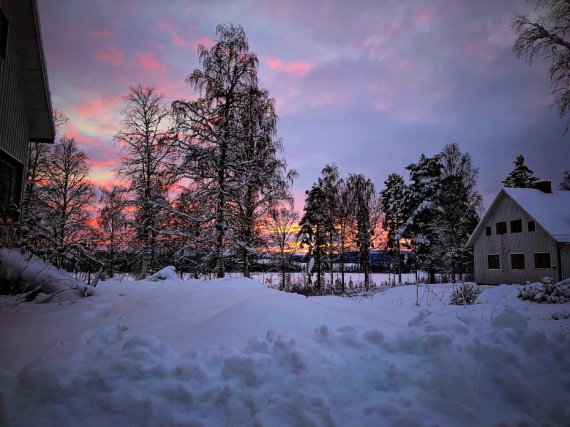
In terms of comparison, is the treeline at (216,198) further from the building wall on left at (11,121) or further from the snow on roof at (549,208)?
the snow on roof at (549,208)

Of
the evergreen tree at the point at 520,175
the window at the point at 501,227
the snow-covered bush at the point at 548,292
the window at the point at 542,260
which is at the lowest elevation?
the snow-covered bush at the point at 548,292

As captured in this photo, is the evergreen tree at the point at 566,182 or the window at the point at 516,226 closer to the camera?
the window at the point at 516,226

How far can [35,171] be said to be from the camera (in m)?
17.6

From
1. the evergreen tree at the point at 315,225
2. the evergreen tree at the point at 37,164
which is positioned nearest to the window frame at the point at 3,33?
the evergreen tree at the point at 37,164

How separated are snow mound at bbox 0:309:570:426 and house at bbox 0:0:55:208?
811 cm

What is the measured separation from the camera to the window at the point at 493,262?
2278 centimetres

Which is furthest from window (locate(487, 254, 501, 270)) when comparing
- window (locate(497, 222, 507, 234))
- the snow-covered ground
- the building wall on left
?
the building wall on left

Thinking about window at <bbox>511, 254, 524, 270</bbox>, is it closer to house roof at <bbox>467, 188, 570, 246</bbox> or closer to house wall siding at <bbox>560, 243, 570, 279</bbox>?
house wall siding at <bbox>560, 243, 570, 279</bbox>

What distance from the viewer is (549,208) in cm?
2055

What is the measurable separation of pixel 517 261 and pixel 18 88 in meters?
27.5

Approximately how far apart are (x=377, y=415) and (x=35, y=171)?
21.7 m

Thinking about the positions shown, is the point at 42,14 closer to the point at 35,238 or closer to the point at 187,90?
the point at 187,90

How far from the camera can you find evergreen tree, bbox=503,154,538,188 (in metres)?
29.2

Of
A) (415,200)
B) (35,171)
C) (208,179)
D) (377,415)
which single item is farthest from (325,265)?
(377,415)
